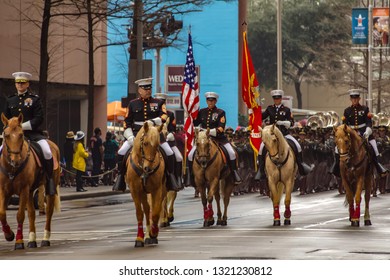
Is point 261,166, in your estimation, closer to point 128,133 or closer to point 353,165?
point 353,165

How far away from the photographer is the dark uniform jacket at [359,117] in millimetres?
25891

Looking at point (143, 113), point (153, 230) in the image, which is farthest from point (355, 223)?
point (153, 230)

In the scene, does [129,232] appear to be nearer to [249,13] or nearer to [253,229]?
[253,229]

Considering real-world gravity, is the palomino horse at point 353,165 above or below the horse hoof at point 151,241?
above

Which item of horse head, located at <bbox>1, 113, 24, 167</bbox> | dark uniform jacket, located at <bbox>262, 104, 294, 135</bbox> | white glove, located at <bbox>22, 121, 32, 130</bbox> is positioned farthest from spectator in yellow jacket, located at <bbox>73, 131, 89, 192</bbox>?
horse head, located at <bbox>1, 113, 24, 167</bbox>

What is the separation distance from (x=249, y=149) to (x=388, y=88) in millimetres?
38176

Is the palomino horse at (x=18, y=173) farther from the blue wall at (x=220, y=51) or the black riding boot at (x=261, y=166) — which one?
the blue wall at (x=220, y=51)

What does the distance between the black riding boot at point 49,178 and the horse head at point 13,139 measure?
120cm

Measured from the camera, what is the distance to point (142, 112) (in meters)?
21.2

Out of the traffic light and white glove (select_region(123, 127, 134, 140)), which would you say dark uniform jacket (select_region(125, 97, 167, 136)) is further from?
the traffic light

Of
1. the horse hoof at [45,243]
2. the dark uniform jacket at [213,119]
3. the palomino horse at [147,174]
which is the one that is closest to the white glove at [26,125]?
the palomino horse at [147,174]

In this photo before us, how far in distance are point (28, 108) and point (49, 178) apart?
1280mm

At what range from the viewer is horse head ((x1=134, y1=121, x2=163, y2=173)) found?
19.5 metres

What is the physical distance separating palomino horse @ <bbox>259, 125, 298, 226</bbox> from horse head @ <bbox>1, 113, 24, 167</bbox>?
698 cm
